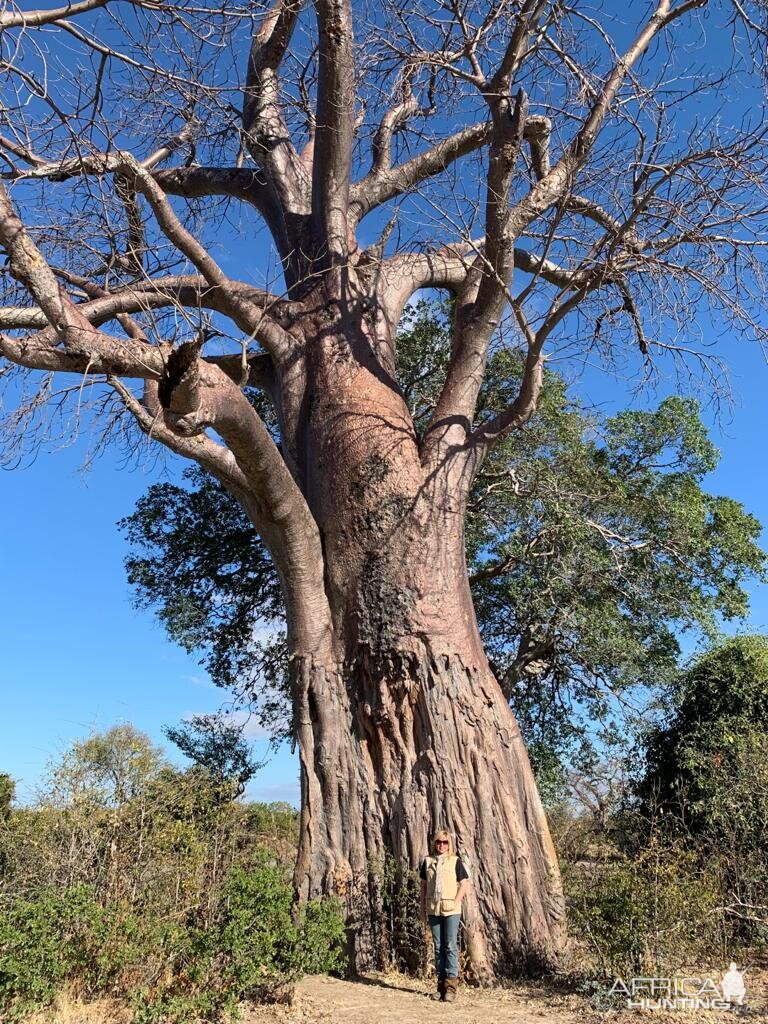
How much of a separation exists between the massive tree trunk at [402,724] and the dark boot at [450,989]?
0.26 metres

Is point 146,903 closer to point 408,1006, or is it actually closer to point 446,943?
point 408,1006

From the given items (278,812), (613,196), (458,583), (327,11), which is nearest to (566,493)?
(458,583)

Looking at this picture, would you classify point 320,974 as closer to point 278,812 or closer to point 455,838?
point 455,838

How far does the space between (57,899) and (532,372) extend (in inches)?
167

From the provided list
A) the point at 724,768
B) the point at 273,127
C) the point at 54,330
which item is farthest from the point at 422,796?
the point at 273,127

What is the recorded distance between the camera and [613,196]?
5562 mm

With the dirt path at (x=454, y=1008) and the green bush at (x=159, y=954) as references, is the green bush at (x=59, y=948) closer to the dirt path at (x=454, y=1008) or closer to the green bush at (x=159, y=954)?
the green bush at (x=159, y=954)

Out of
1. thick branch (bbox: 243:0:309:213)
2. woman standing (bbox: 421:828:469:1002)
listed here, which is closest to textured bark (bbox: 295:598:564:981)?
woman standing (bbox: 421:828:469:1002)

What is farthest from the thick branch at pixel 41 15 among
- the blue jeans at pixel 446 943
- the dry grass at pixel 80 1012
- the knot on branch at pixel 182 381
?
the blue jeans at pixel 446 943

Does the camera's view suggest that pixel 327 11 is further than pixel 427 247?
No

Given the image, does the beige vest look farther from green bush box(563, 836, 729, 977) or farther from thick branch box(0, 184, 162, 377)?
thick branch box(0, 184, 162, 377)
